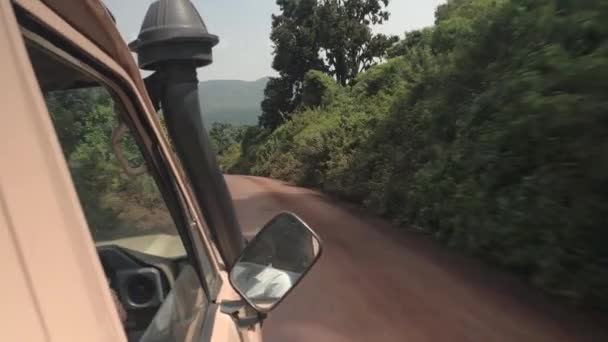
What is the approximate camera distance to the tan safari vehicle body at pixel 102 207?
0.79 m

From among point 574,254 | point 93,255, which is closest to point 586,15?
point 574,254

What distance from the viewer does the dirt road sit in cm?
508

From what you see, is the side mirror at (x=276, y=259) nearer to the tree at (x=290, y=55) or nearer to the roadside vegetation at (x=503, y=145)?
the roadside vegetation at (x=503, y=145)

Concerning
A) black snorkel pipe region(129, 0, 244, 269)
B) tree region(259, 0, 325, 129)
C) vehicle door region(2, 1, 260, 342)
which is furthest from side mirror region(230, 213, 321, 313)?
tree region(259, 0, 325, 129)

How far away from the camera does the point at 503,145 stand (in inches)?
254

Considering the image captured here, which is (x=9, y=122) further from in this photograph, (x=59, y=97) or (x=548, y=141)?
(x=548, y=141)

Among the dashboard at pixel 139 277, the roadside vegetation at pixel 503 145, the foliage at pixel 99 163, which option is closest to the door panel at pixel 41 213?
the foliage at pixel 99 163

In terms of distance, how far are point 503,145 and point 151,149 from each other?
16.8 ft

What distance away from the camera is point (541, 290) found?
18.9 ft

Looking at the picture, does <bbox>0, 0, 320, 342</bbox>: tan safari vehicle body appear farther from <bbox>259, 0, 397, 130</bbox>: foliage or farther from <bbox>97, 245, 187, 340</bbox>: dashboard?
<bbox>259, 0, 397, 130</bbox>: foliage

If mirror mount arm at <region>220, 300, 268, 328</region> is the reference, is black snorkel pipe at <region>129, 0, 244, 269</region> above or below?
above

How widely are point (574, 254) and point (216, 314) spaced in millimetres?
3818

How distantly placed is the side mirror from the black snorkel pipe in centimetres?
62

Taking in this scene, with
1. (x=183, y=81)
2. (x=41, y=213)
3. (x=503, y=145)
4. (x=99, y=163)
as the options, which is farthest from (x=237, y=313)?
(x=503, y=145)
